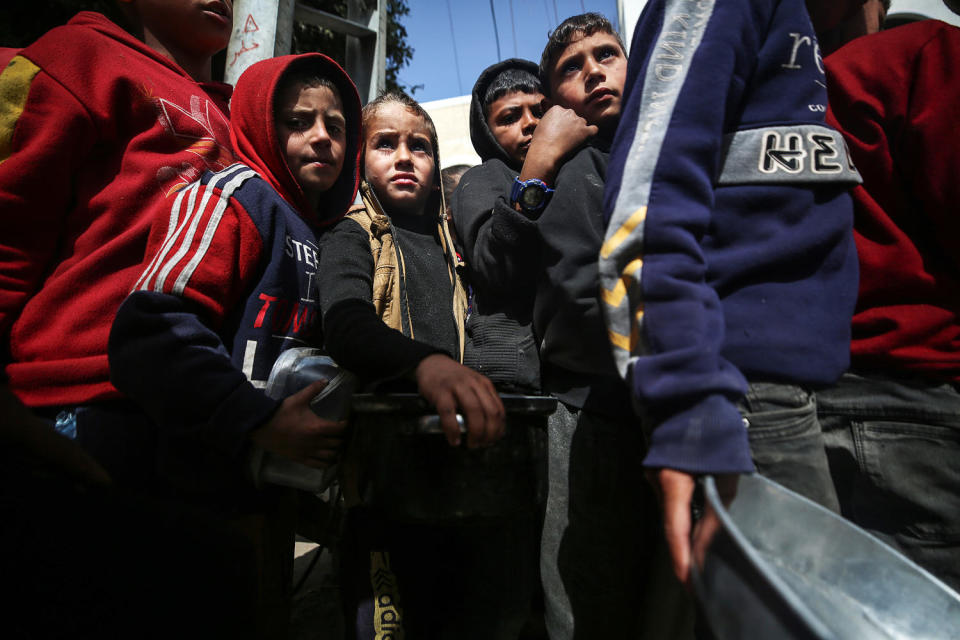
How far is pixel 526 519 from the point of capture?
1.37 m

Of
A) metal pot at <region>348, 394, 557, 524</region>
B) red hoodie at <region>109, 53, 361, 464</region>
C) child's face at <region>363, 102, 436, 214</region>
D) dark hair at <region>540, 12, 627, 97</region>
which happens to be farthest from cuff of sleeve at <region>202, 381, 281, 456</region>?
dark hair at <region>540, 12, 627, 97</region>

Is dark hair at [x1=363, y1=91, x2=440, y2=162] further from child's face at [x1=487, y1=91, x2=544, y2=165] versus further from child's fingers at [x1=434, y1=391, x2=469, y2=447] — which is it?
child's fingers at [x1=434, y1=391, x2=469, y2=447]

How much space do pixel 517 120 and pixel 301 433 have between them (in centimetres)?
153

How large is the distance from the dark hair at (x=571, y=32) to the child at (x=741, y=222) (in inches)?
34.3

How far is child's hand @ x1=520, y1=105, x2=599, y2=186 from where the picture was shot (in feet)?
4.69

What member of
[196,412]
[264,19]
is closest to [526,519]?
[196,412]

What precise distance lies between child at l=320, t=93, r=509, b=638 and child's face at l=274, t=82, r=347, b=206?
16cm

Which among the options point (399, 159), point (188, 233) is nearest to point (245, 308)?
point (188, 233)

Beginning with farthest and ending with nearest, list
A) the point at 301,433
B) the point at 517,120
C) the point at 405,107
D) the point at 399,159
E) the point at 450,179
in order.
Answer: the point at 450,179 → the point at 517,120 → the point at 405,107 → the point at 399,159 → the point at 301,433

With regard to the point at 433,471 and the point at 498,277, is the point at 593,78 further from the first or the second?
the point at 433,471

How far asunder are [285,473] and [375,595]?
51 cm

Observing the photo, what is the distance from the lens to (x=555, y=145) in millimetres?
1440

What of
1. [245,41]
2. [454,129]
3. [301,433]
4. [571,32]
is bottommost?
[301,433]

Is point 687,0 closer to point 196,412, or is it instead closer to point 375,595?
point 196,412
